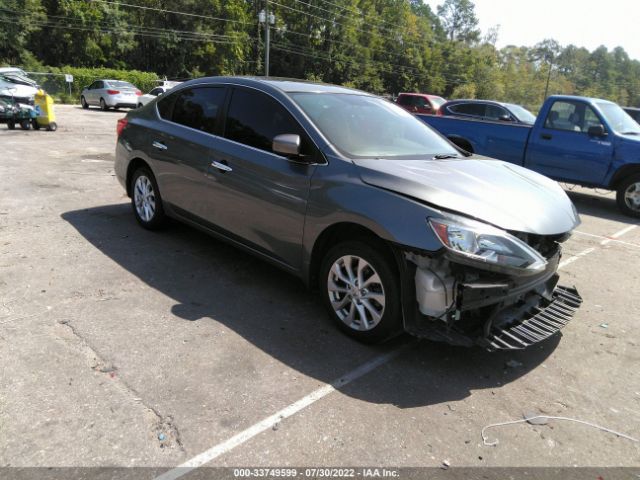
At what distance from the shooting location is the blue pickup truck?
28.9 feet

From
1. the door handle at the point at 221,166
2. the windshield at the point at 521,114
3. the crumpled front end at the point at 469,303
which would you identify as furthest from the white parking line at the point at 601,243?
the windshield at the point at 521,114

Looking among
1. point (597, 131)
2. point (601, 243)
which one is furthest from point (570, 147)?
point (601, 243)

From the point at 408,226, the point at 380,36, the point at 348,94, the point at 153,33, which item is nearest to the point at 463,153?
the point at 348,94

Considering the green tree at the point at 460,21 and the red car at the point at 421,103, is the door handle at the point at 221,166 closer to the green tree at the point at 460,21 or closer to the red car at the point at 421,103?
the red car at the point at 421,103

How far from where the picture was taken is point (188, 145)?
498cm

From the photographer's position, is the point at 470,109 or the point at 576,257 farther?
the point at 470,109

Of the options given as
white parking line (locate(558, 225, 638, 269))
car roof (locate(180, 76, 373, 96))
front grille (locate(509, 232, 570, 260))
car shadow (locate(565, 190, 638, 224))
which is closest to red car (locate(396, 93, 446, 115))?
car shadow (locate(565, 190, 638, 224))

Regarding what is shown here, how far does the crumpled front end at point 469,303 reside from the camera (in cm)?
318

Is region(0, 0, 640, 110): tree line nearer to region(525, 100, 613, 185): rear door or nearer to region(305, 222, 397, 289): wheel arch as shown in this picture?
region(525, 100, 613, 185): rear door

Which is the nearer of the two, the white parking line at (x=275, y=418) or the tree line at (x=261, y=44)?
the white parking line at (x=275, y=418)

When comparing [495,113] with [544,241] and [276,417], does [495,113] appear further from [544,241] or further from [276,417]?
[276,417]

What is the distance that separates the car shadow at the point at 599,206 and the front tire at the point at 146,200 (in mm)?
7250

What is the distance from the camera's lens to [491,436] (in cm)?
282

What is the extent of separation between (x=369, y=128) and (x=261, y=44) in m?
60.7
